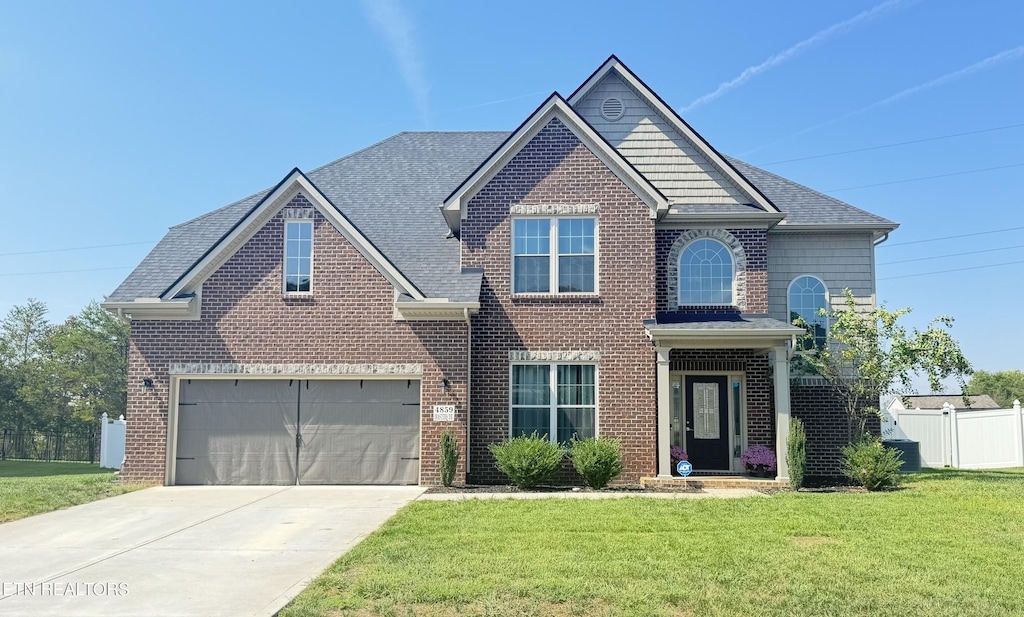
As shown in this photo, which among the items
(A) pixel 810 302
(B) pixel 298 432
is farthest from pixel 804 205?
(B) pixel 298 432

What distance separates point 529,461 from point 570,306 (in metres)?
3.44

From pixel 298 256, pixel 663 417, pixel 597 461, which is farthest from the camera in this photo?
pixel 298 256

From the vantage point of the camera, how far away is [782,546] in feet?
31.2

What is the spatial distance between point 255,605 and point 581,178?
11.7 metres

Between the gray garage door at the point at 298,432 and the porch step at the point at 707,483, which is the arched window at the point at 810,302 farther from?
the gray garage door at the point at 298,432

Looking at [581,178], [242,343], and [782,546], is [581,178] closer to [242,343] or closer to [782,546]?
[242,343]

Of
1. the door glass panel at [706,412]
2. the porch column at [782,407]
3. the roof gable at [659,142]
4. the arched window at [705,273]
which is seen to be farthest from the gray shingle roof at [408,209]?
the door glass panel at [706,412]

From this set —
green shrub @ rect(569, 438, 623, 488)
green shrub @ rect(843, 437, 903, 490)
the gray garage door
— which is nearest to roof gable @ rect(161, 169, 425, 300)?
the gray garage door

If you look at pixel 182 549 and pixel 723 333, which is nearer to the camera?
pixel 182 549

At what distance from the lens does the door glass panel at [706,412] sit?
698 inches

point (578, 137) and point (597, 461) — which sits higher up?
point (578, 137)

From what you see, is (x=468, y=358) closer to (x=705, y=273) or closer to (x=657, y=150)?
(x=705, y=273)

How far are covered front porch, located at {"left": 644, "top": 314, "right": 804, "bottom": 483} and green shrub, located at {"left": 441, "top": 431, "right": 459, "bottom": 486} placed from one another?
405 cm

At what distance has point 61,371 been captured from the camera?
42.6 m
